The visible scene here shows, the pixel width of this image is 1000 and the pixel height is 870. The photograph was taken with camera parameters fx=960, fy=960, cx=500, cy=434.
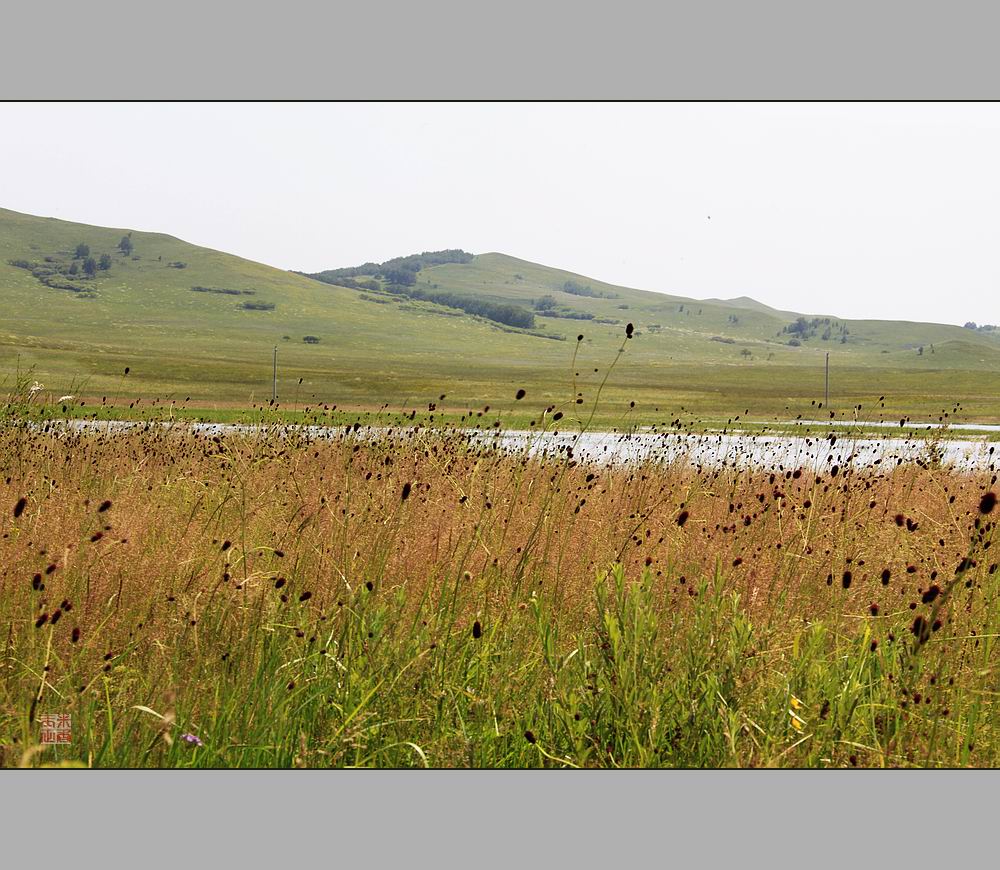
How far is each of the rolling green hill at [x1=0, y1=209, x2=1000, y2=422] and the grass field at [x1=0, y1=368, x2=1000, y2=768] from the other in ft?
140

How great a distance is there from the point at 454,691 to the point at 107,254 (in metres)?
193

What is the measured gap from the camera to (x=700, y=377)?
103938 mm

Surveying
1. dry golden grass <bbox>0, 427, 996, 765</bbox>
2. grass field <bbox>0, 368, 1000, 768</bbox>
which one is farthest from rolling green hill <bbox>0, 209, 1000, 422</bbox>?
grass field <bbox>0, 368, 1000, 768</bbox>

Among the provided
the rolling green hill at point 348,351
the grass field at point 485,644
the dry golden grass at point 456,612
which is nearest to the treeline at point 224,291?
the rolling green hill at point 348,351

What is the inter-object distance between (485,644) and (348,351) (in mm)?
123584

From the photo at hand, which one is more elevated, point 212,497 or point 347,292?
point 347,292

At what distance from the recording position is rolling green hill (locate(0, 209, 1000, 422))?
2608 inches

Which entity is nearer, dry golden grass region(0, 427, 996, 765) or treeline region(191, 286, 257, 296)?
dry golden grass region(0, 427, 996, 765)

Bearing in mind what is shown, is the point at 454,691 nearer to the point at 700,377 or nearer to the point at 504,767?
the point at 504,767

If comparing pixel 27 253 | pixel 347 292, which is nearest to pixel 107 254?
pixel 27 253

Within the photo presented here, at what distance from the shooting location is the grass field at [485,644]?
11.7ft

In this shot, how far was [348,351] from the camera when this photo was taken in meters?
126

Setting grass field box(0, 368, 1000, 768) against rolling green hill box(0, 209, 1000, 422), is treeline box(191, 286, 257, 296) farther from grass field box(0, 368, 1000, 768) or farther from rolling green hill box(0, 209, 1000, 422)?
grass field box(0, 368, 1000, 768)

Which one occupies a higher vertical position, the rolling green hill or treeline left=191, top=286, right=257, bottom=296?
treeline left=191, top=286, right=257, bottom=296
